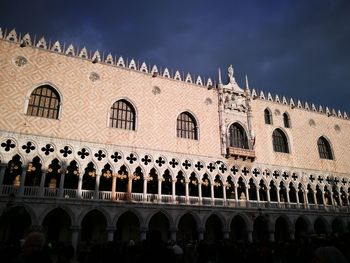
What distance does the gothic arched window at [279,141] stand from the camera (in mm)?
22759

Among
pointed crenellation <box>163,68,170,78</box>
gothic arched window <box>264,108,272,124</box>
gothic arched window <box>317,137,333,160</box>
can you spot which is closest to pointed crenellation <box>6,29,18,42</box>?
pointed crenellation <box>163,68,170,78</box>

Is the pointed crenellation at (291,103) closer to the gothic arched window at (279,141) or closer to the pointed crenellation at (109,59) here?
the gothic arched window at (279,141)

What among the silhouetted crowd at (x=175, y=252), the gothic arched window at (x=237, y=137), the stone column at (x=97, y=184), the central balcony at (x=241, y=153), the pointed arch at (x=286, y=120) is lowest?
the silhouetted crowd at (x=175, y=252)

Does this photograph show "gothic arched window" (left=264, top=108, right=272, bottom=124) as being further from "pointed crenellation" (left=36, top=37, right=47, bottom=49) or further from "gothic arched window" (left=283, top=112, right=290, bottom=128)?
"pointed crenellation" (left=36, top=37, right=47, bottom=49)

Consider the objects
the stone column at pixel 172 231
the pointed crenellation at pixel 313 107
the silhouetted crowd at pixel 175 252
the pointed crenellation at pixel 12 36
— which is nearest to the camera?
the silhouetted crowd at pixel 175 252

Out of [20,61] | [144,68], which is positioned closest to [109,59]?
[144,68]

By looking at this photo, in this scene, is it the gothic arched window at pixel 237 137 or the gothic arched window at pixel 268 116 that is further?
the gothic arched window at pixel 268 116

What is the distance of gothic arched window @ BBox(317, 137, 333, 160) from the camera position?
24.9 meters

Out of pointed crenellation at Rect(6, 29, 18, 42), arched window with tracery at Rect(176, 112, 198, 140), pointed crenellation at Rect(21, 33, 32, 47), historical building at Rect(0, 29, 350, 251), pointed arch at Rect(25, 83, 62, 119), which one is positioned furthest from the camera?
arched window with tracery at Rect(176, 112, 198, 140)

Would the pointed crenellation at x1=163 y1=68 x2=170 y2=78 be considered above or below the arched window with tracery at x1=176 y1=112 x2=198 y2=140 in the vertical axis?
above

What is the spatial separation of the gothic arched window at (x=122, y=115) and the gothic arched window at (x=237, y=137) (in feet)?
22.7

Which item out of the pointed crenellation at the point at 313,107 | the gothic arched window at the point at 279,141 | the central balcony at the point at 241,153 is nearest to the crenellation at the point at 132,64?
the central balcony at the point at 241,153

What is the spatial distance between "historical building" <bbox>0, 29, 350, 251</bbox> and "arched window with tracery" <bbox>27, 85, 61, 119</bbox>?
0.17 ft

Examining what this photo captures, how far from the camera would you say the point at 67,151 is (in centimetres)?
1573
